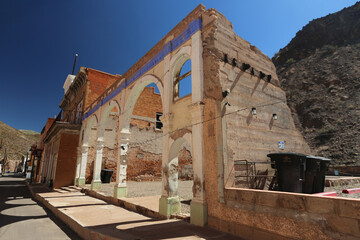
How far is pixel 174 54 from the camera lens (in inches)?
272

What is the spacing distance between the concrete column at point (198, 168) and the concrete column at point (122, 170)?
4.51 metres

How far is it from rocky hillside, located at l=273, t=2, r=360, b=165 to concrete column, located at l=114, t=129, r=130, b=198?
23893mm

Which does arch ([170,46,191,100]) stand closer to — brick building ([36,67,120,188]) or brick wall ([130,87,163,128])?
brick wall ([130,87,163,128])

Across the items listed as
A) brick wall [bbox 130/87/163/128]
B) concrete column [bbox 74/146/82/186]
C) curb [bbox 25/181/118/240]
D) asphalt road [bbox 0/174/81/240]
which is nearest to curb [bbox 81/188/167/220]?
curb [bbox 25/181/118/240]

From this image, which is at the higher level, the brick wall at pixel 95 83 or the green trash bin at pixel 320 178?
the brick wall at pixel 95 83

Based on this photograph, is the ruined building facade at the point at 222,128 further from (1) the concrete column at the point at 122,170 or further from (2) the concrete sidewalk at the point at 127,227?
(2) the concrete sidewalk at the point at 127,227

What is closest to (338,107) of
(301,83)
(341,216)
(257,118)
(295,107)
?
(295,107)

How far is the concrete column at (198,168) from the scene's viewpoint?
4.89 metres

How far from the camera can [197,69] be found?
18.6 feet

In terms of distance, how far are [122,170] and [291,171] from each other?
6580mm

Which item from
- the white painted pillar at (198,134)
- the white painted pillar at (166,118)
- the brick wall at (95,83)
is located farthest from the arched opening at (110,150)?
the white painted pillar at (198,134)

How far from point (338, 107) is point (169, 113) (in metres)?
33.5

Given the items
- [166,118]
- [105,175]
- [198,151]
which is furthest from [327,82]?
[198,151]

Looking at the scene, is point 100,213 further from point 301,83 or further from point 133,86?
point 301,83
